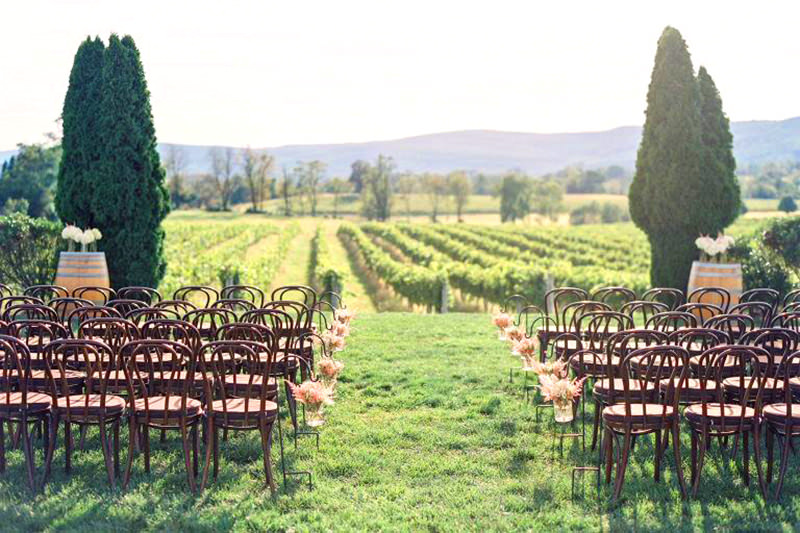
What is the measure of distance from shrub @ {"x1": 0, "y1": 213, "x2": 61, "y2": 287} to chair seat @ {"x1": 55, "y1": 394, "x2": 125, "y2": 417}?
8.59 m

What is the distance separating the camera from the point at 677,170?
14055 millimetres

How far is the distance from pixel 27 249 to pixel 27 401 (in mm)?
8739

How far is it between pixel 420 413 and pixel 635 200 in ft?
28.0

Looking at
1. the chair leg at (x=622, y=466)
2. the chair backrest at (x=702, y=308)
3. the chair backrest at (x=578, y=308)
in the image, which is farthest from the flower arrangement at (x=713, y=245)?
the chair leg at (x=622, y=466)

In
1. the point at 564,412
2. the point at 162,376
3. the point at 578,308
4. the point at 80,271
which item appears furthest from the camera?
the point at 80,271

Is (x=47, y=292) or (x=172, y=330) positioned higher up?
(x=172, y=330)

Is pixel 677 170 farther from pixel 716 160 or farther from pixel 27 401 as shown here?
pixel 27 401

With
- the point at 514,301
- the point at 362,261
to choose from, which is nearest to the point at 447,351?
the point at 514,301

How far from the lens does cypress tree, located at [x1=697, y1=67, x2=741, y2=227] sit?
1398cm

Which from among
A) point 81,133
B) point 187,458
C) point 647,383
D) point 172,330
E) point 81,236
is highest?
point 81,133

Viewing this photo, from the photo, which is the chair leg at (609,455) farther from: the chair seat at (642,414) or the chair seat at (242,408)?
the chair seat at (242,408)

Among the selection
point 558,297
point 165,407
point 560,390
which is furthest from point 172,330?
point 558,297

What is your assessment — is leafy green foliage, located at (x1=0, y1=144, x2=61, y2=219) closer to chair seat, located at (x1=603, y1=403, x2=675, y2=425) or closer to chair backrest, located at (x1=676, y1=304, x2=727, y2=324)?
chair backrest, located at (x1=676, y1=304, x2=727, y2=324)

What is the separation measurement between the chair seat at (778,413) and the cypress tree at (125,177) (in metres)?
10.6
